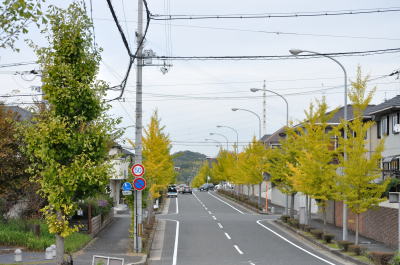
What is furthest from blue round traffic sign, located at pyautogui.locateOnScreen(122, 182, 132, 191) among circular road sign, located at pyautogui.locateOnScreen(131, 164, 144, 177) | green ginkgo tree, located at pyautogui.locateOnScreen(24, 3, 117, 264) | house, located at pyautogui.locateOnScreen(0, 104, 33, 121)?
green ginkgo tree, located at pyautogui.locateOnScreen(24, 3, 117, 264)

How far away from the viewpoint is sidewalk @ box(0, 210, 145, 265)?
18809 mm

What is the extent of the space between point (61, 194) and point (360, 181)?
14220mm

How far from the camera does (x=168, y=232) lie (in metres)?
31.4

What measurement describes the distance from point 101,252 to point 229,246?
656cm

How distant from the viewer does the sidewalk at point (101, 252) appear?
18.8 metres

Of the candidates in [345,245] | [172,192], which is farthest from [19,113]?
[172,192]

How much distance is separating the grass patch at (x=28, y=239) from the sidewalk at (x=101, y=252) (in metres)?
0.40

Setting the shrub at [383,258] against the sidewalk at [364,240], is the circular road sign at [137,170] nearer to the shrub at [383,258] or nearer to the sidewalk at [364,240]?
the shrub at [383,258]

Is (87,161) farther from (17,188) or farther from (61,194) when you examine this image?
(17,188)

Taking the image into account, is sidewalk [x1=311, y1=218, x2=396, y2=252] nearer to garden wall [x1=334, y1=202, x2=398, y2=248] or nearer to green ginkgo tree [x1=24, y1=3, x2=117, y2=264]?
garden wall [x1=334, y1=202, x2=398, y2=248]

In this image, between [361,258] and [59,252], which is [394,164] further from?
[59,252]

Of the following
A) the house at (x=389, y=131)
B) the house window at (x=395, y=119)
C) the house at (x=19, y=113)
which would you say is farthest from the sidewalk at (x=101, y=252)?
the house window at (x=395, y=119)

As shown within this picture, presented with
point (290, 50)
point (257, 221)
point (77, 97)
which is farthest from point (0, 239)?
point (257, 221)

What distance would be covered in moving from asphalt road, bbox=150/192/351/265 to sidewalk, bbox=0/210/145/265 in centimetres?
115
